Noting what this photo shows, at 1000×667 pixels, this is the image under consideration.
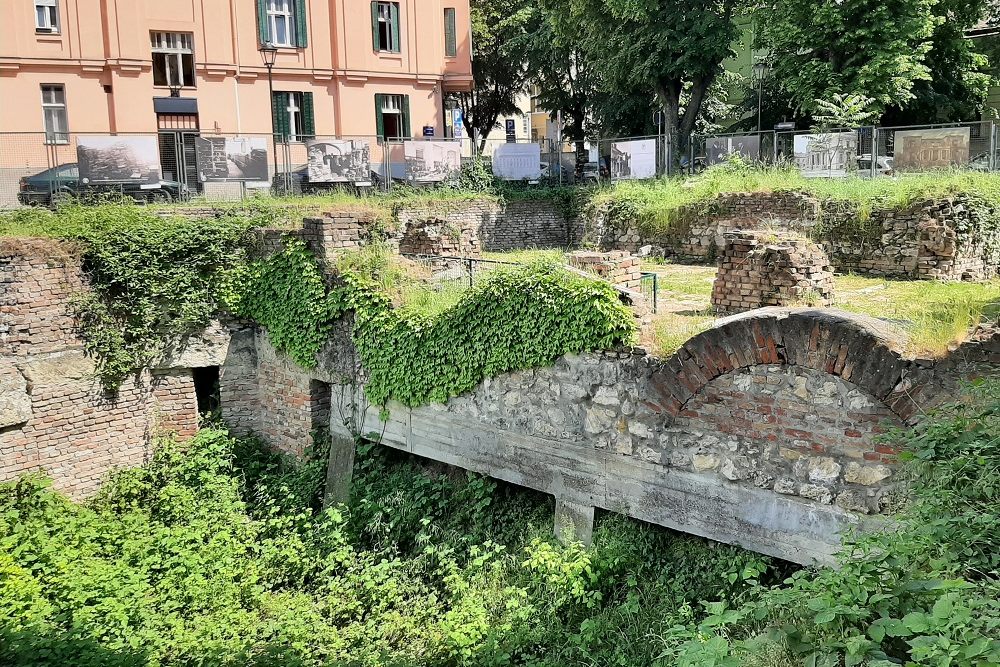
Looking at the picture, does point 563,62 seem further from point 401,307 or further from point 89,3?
point 401,307

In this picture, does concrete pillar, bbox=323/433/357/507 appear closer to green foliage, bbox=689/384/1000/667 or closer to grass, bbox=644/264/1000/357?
grass, bbox=644/264/1000/357

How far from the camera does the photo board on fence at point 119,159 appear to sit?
15.5 meters

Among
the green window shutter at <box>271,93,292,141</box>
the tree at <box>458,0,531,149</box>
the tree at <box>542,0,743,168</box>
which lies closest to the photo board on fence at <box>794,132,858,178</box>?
the tree at <box>542,0,743,168</box>

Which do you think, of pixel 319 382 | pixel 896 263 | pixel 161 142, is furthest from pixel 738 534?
pixel 161 142

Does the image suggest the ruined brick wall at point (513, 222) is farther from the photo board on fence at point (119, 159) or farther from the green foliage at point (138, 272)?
the green foliage at point (138, 272)

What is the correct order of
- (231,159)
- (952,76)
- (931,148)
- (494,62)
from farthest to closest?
(494,62)
(952,76)
(231,159)
(931,148)

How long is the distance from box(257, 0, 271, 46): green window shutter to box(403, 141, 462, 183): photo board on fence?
8.73m

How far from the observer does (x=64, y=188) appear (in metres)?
15.5

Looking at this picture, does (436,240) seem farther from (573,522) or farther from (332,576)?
(573,522)

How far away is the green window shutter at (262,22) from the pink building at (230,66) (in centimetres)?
4

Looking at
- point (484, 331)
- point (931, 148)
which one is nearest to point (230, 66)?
point (931, 148)

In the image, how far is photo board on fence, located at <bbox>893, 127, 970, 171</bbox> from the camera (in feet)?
52.4

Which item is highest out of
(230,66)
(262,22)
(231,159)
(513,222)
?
(262,22)

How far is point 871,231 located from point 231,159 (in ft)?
40.4
